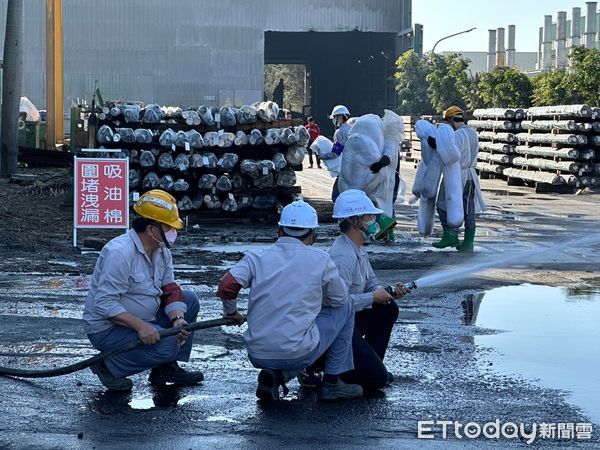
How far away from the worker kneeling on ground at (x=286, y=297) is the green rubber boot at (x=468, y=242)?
8.80 m

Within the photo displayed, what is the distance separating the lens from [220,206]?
2022 cm

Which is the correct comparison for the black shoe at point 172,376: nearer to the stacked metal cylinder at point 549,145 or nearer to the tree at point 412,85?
the stacked metal cylinder at point 549,145

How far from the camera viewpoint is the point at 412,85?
65.9 meters

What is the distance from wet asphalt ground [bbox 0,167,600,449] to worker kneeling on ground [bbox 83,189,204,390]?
0.23m

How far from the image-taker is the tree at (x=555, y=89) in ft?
136

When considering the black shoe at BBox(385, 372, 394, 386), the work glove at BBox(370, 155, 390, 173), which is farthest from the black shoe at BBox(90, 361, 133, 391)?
the work glove at BBox(370, 155, 390, 173)

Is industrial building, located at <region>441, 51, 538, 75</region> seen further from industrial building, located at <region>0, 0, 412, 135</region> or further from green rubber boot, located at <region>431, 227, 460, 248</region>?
green rubber boot, located at <region>431, 227, 460, 248</region>

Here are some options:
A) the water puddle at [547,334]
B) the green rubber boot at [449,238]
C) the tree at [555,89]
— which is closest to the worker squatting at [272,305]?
the water puddle at [547,334]

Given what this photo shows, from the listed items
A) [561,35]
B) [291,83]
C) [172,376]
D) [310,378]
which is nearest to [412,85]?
[561,35]

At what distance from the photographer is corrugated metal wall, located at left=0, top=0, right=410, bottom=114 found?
166 ft

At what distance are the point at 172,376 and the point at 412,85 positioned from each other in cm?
5915

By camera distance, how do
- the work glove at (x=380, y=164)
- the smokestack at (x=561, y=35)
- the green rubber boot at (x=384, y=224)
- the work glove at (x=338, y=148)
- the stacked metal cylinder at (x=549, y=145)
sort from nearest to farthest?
the green rubber boot at (x=384, y=224) < the work glove at (x=380, y=164) < the work glove at (x=338, y=148) < the stacked metal cylinder at (x=549, y=145) < the smokestack at (x=561, y=35)

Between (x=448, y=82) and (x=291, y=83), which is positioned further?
(x=291, y=83)

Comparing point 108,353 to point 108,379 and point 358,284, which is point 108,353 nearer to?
point 108,379
